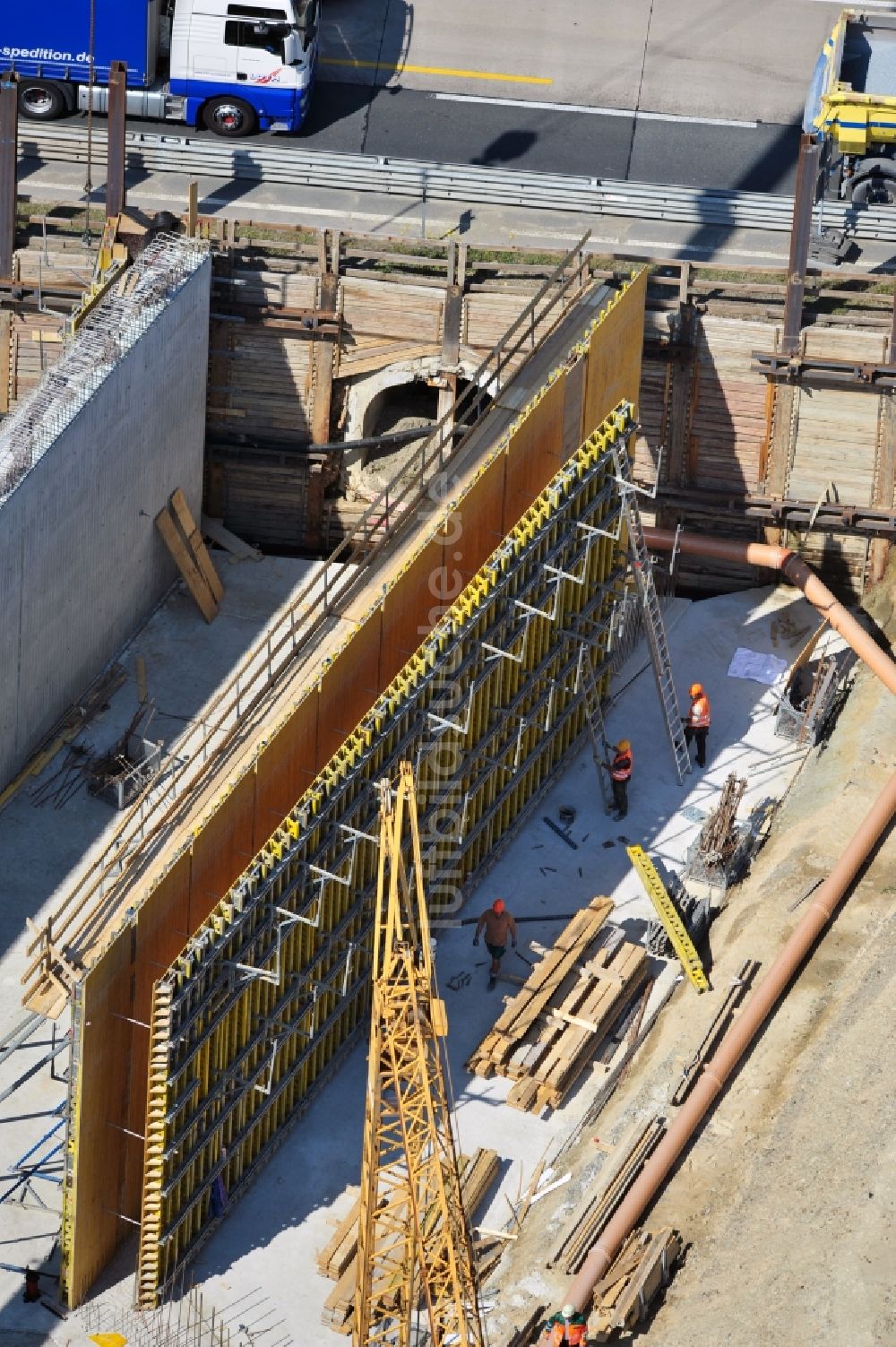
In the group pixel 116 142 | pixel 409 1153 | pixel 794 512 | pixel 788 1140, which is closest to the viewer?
pixel 409 1153

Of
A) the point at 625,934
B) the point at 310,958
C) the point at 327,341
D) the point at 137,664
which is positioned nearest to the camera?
the point at 310,958

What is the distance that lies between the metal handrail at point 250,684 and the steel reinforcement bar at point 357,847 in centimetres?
144

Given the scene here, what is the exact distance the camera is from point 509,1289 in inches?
1427

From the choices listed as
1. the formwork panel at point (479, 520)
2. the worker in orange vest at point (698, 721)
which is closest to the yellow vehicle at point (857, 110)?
the worker in orange vest at point (698, 721)

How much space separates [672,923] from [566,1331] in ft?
25.5

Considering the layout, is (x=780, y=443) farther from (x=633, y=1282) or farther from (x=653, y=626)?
(x=633, y=1282)

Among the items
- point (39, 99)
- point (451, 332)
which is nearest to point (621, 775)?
point (451, 332)

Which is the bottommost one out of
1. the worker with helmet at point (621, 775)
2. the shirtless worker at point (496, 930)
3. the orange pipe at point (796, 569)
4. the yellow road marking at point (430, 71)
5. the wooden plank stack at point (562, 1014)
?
the wooden plank stack at point (562, 1014)

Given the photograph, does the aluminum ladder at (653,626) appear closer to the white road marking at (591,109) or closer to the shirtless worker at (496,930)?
the shirtless worker at (496,930)

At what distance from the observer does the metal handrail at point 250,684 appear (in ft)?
120

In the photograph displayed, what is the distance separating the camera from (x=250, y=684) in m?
37.6

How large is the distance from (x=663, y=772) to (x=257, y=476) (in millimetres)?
8989

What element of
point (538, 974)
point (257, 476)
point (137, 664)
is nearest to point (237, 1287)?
point (538, 974)

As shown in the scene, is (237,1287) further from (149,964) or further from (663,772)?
(663,772)
